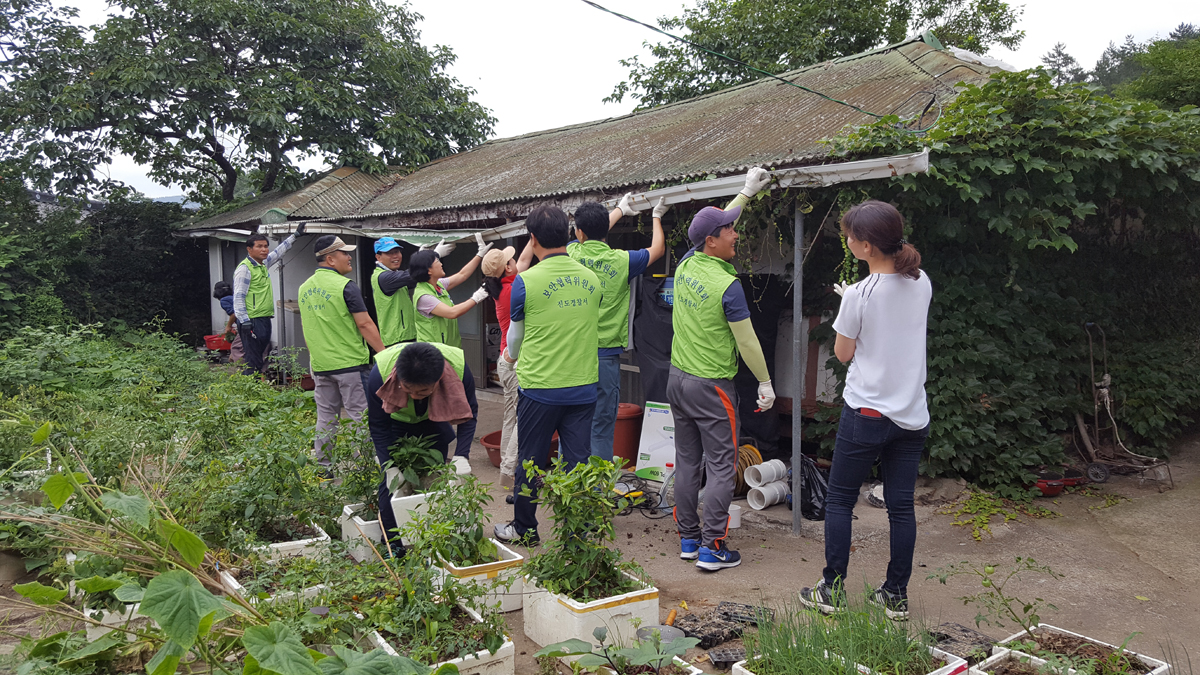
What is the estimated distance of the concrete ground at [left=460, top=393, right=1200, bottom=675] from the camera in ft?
12.3

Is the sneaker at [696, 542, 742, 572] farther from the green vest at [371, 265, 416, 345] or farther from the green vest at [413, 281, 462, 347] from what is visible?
the green vest at [371, 265, 416, 345]


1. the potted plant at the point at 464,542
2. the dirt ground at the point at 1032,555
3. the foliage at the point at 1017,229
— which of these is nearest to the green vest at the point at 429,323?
the dirt ground at the point at 1032,555

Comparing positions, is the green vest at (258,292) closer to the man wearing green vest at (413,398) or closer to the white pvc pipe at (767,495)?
the man wearing green vest at (413,398)

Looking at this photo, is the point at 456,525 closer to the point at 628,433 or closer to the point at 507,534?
the point at 507,534

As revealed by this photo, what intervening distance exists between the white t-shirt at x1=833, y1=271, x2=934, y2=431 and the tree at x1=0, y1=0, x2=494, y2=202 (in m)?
14.4

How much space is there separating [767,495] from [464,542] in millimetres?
2588

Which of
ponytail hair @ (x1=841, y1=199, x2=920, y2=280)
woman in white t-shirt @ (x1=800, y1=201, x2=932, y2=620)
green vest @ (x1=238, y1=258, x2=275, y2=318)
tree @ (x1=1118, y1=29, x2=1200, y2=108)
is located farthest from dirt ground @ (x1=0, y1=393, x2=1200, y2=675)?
tree @ (x1=1118, y1=29, x2=1200, y2=108)

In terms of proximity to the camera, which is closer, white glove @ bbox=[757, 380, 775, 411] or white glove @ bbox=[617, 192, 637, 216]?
white glove @ bbox=[757, 380, 775, 411]

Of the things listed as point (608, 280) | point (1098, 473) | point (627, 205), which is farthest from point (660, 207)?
point (1098, 473)

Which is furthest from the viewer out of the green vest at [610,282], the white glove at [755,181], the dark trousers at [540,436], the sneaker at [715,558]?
the green vest at [610,282]

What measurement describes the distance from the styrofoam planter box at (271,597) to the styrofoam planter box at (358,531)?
1.68 ft

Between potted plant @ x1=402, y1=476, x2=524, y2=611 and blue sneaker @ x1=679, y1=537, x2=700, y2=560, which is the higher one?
potted plant @ x1=402, y1=476, x2=524, y2=611

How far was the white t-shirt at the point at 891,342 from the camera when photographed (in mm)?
3398

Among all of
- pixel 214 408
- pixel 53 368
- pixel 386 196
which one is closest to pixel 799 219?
pixel 214 408
